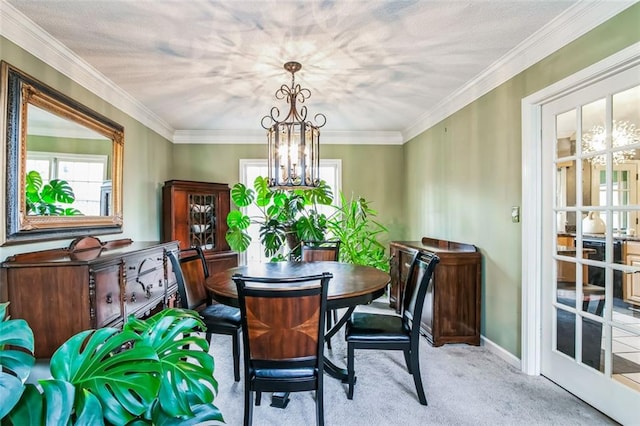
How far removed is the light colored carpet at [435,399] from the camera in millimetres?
1981

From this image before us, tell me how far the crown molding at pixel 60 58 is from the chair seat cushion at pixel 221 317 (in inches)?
82.1

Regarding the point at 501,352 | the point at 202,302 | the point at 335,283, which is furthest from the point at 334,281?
the point at 501,352

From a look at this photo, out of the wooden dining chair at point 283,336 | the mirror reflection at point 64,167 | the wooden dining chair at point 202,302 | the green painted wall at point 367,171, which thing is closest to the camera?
the wooden dining chair at point 283,336

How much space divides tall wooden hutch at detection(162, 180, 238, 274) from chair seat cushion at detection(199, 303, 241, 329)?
175cm

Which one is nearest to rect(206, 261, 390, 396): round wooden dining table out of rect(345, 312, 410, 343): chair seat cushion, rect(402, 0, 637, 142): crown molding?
rect(345, 312, 410, 343): chair seat cushion

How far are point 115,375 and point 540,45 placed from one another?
2.94 metres

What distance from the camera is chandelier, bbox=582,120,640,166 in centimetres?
186

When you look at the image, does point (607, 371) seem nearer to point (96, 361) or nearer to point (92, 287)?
point (96, 361)

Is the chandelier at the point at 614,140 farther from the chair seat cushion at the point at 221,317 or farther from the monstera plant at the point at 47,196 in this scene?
the monstera plant at the point at 47,196

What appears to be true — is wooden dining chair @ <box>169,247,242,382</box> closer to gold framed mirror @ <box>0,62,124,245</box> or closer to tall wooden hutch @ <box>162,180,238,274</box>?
gold framed mirror @ <box>0,62,124,245</box>

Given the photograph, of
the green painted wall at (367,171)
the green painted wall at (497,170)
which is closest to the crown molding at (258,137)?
the green painted wall at (367,171)

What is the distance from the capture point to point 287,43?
7.84ft

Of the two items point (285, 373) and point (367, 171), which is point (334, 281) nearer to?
point (285, 373)

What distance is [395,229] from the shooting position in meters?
5.20
